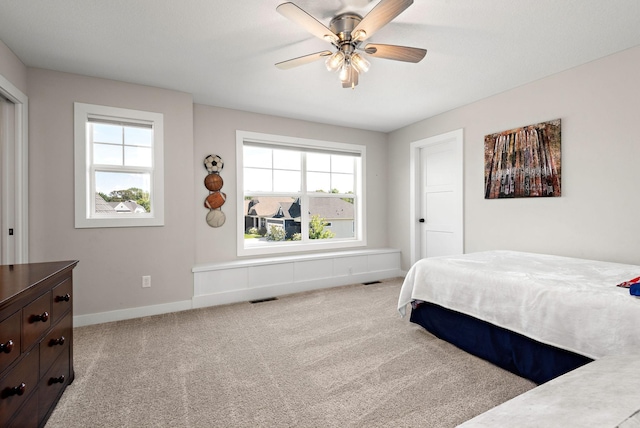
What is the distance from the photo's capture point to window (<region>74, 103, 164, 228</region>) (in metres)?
3.07

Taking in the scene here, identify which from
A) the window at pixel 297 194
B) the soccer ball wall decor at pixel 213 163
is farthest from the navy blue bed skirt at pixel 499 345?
the soccer ball wall decor at pixel 213 163

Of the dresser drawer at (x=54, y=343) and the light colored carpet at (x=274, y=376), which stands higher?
the dresser drawer at (x=54, y=343)

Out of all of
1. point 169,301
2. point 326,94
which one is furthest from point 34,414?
point 326,94

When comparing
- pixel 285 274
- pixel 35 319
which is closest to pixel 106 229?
pixel 35 319

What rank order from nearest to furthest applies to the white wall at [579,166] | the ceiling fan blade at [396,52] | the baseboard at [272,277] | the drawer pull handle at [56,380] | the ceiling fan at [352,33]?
the drawer pull handle at [56,380] < the ceiling fan at [352,33] < the ceiling fan blade at [396,52] < the white wall at [579,166] < the baseboard at [272,277]

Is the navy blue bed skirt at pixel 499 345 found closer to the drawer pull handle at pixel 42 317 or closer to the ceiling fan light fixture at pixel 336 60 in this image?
the ceiling fan light fixture at pixel 336 60

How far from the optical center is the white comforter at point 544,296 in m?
1.60

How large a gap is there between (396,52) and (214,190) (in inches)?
108

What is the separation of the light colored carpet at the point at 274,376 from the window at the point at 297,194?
1.60 meters

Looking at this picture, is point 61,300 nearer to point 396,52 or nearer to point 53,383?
point 53,383

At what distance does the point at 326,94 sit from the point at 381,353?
2.82m

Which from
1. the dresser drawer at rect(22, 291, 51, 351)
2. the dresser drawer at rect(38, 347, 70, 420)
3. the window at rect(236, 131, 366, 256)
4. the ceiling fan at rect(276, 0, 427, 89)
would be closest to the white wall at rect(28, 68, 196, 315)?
the window at rect(236, 131, 366, 256)

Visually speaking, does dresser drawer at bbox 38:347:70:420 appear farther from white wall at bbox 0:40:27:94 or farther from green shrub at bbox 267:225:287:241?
green shrub at bbox 267:225:287:241

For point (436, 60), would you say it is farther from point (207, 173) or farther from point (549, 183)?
point (207, 173)
